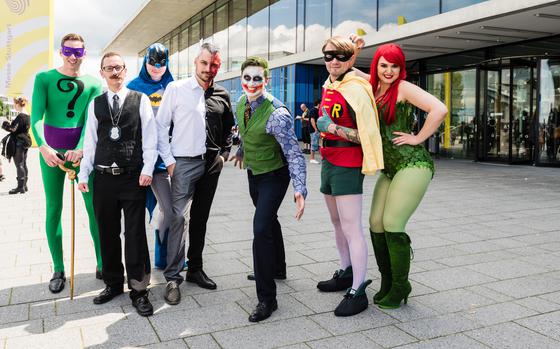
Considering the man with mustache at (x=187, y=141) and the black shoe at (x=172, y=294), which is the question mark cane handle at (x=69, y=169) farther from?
the black shoe at (x=172, y=294)

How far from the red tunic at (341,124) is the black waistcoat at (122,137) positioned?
4.58 feet

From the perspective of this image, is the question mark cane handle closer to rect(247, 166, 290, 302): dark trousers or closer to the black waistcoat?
the black waistcoat

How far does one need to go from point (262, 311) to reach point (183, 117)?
162 cm

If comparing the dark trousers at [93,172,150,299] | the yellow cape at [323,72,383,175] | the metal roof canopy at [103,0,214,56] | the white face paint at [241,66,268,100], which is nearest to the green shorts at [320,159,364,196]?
the yellow cape at [323,72,383,175]

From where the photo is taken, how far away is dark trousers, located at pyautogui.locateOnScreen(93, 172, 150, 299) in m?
3.92

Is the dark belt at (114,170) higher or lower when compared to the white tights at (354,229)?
higher

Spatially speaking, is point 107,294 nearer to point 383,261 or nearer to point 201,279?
point 201,279

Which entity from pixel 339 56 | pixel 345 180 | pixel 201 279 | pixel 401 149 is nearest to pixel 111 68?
pixel 339 56

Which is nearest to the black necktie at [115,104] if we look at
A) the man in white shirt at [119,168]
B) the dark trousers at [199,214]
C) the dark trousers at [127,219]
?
the man in white shirt at [119,168]

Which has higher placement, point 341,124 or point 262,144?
point 341,124

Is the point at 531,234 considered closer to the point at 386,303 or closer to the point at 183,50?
the point at 386,303

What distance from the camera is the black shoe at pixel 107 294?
398 centimetres

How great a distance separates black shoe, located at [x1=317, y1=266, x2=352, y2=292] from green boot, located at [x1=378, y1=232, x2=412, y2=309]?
0.47 meters

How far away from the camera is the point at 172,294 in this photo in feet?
13.3
